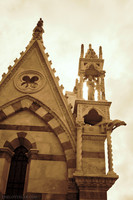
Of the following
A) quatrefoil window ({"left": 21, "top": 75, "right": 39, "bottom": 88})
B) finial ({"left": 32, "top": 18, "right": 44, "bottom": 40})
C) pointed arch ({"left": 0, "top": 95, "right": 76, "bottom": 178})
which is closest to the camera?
pointed arch ({"left": 0, "top": 95, "right": 76, "bottom": 178})

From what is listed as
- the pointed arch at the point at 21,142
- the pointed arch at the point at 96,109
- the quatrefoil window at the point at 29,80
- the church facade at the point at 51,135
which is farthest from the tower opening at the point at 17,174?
the quatrefoil window at the point at 29,80

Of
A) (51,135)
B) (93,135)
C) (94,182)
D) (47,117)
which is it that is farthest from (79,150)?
(47,117)

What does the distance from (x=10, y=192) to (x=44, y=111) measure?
9.68ft

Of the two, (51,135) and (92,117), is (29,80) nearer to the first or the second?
(51,135)

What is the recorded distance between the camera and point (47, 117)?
8.26 m

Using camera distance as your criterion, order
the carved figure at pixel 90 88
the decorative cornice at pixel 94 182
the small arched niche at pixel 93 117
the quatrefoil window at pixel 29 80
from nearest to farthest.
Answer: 1. the decorative cornice at pixel 94 182
2. the small arched niche at pixel 93 117
3. the carved figure at pixel 90 88
4. the quatrefoil window at pixel 29 80

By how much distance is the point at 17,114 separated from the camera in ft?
27.9

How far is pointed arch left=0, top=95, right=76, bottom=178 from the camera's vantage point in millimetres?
7461

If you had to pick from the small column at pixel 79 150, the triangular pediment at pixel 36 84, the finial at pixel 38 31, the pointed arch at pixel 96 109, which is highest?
the finial at pixel 38 31

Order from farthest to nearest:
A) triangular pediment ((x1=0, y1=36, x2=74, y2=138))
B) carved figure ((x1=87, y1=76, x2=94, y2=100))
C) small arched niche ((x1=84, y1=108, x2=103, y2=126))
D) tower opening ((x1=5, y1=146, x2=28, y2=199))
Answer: carved figure ((x1=87, y1=76, x2=94, y2=100))
triangular pediment ((x1=0, y1=36, x2=74, y2=138))
small arched niche ((x1=84, y1=108, x2=103, y2=126))
tower opening ((x1=5, y1=146, x2=28, y2=199))

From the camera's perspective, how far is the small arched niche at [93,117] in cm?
826

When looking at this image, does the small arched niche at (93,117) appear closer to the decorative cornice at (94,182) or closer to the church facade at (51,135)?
the church facade at (51,135)

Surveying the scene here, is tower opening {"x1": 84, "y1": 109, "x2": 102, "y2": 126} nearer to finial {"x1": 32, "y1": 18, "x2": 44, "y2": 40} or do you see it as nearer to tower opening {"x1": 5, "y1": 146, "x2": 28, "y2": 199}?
tower opening {"x1": 5, "y1": 146, "x2": 28, "y2": 199}

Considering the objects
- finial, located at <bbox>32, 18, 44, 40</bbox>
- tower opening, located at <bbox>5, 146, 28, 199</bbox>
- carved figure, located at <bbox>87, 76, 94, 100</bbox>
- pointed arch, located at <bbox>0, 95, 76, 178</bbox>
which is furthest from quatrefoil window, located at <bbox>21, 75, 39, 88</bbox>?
tower opening, located at <bbox>5, 146, 28, 199</bbox>
